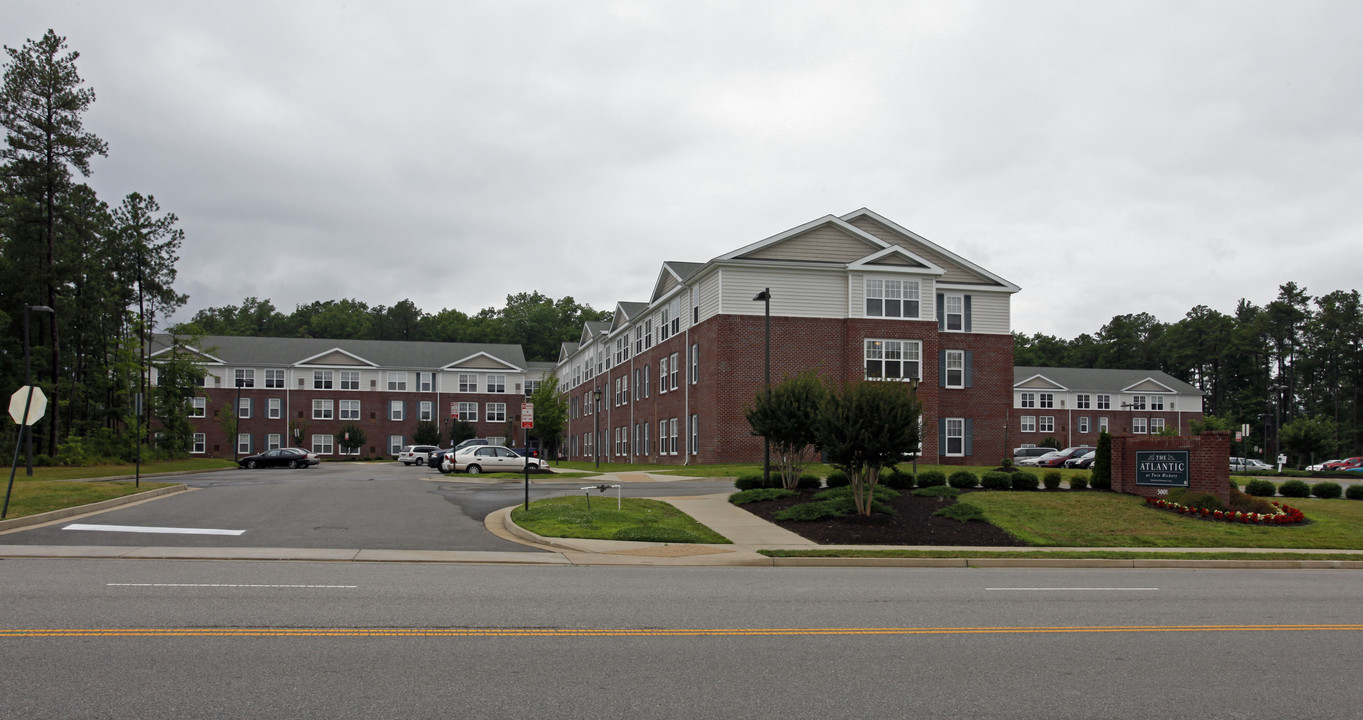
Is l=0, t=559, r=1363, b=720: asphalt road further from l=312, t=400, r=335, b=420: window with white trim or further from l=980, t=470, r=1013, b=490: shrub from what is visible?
l=312, t=400, r=335, b=420: window with white trim

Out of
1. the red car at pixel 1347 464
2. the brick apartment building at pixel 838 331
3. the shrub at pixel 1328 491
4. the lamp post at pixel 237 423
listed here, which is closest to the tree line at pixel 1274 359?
the red car at pixel 1347 464

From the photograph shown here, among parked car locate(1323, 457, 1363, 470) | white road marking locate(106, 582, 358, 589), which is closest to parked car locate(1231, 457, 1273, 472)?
parked car locate(1323, 457, 1363, 470)

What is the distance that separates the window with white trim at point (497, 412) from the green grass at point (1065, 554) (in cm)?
7690

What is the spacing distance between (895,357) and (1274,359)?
282ft

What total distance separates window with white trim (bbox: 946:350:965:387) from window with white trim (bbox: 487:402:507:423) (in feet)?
173

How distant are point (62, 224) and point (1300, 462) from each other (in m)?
86.0

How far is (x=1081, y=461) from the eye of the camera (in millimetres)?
49438

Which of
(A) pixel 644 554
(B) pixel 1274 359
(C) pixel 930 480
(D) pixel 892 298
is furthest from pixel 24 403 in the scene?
(B) pixel 1274 359

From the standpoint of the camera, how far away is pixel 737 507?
2488 cm

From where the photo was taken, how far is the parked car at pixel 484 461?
40.7 m

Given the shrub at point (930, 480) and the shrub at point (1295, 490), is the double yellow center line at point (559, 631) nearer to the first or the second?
the shrub at point (930, 480)

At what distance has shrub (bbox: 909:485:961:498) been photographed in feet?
80.8

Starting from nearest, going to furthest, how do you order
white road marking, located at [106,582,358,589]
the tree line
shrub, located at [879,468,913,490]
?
1. white road marking, located at [106,582,358,589]
2. shrub, located at [879,468,913,490]
3. the tree line

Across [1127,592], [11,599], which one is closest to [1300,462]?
[1127,592]
